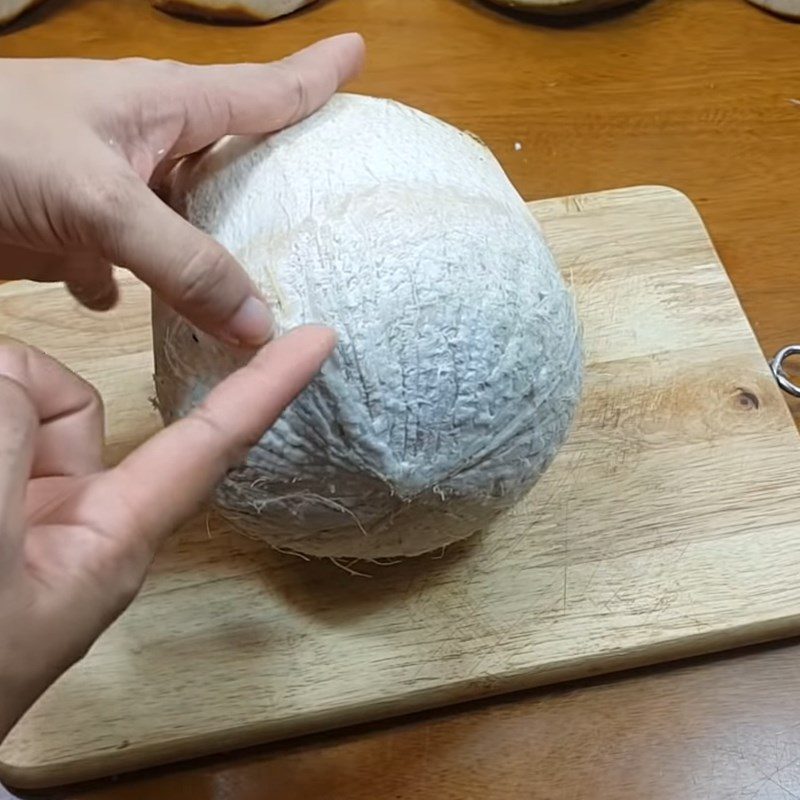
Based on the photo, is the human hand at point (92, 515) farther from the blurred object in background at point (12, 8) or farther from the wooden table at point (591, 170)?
the blurred object in background at point (12, 8)

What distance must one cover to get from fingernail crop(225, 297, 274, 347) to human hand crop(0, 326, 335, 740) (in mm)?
43

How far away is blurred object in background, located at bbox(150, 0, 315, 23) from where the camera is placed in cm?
126

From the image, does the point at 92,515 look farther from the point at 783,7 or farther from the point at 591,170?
the point at 783,7

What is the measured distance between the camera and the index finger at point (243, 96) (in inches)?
26.5

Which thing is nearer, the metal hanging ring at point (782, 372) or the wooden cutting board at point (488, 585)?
the wooden cutting board at point (488, 585)

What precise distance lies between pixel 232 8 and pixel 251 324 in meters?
0.79

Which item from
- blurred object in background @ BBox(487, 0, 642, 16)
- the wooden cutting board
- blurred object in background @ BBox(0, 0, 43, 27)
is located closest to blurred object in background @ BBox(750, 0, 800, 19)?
blurred object in background @ BBox(487, 0, 642, 16)

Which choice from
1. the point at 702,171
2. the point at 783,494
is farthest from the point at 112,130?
the point at 702,171

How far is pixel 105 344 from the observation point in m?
0.95

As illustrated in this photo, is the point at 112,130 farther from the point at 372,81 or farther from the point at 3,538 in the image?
the point at 372,81

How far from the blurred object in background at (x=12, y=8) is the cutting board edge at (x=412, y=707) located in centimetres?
91

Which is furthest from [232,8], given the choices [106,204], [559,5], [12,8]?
[106,204]

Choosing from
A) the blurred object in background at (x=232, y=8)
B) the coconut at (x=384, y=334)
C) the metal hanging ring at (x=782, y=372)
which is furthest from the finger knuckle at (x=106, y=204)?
the blurred object in background at (x=232, y=8)

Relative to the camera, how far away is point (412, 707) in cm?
79
